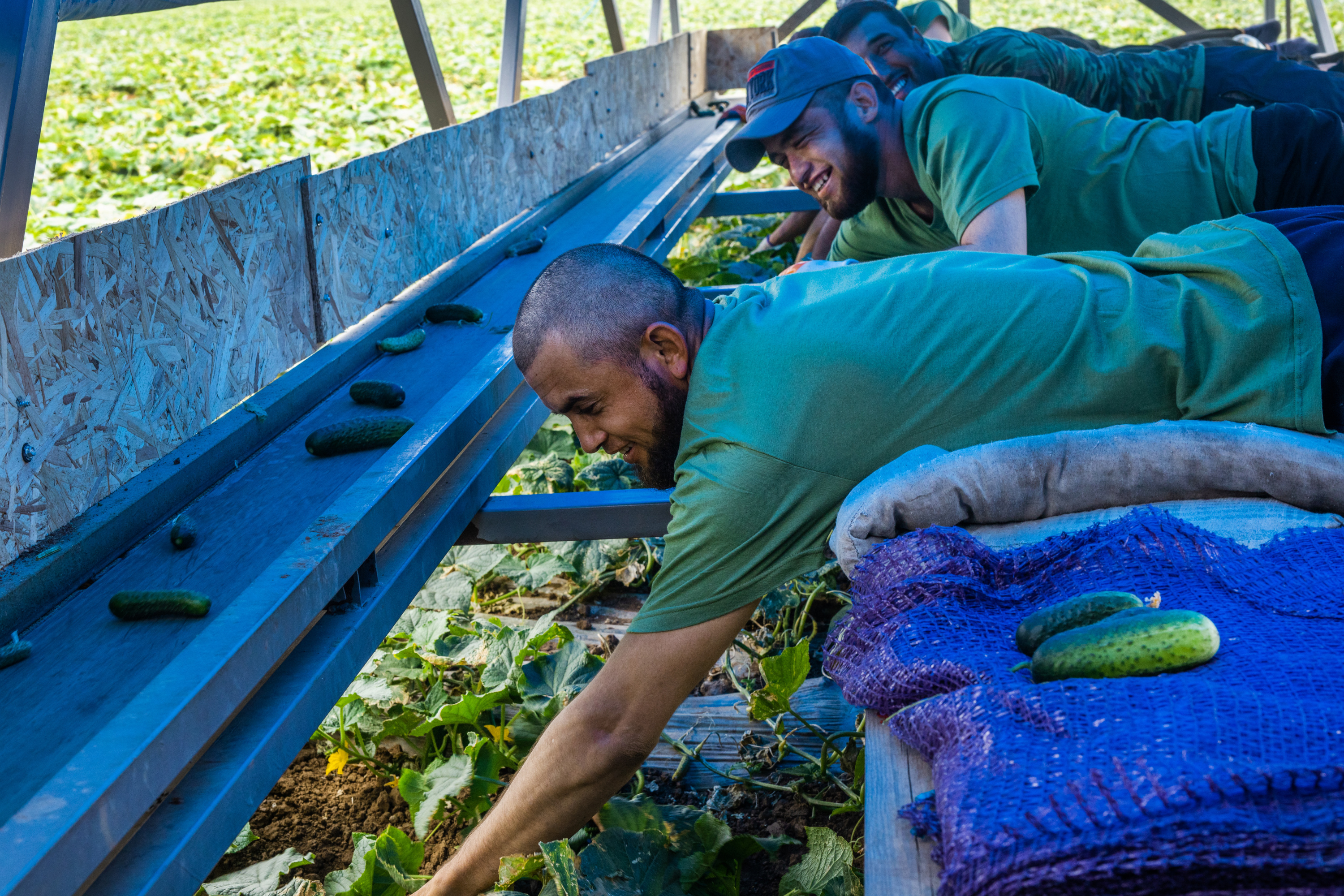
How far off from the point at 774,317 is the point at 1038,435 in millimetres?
504

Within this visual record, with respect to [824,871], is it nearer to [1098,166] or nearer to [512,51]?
[1098,166]

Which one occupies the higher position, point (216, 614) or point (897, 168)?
point (897, 168)

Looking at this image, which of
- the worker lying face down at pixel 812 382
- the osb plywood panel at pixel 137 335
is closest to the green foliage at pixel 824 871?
the worker lying face down at pixel 812 382

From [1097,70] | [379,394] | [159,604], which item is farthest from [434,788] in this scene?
[1097,70]

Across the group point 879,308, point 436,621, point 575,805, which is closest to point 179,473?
point 436,621

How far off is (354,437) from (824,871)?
136 cm

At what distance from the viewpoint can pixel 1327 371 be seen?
1865 mm

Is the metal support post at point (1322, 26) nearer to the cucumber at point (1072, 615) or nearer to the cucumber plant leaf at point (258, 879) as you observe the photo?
the cucumber at point (1072, 615)

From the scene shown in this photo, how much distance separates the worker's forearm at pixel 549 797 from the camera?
1.87 metres

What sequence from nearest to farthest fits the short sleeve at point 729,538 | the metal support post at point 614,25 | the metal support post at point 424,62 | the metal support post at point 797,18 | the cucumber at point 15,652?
the cucumber at point 15,652 → the short sleeve at point 729,538 → the metal support post at point 424,62 → the metal support post at point 614,25 → the metal support post at point 797,18

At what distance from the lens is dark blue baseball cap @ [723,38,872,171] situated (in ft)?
10.8

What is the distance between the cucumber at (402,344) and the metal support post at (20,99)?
114 cm

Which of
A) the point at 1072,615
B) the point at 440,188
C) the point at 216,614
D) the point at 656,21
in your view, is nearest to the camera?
the point at 1072,615

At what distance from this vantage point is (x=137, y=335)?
7.80 ft
